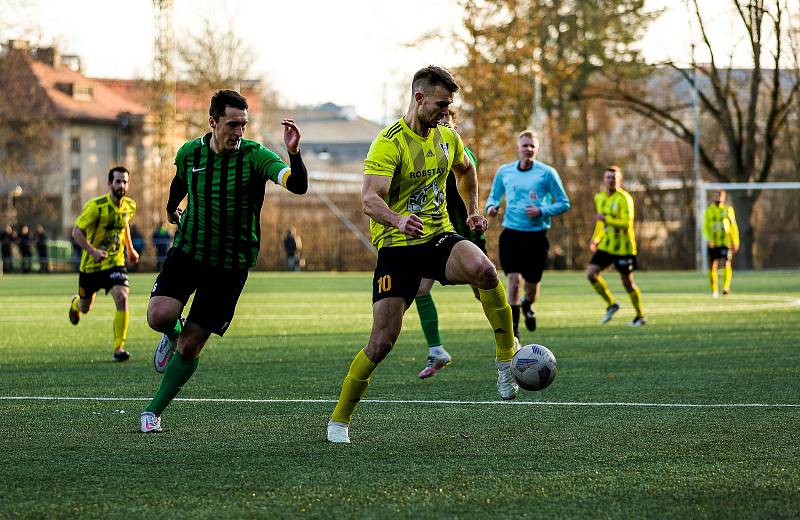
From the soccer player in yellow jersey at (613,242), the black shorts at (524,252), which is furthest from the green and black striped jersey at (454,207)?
the soccer player in yellow jersey at (613,242)

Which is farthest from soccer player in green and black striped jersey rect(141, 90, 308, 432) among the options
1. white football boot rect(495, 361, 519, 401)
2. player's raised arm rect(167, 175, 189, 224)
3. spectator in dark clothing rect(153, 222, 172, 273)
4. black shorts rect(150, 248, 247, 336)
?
spectator in dark clothing rect(153, 222, 172, 273)

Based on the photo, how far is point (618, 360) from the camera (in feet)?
38.9

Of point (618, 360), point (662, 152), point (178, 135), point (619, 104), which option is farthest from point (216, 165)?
point (178, 135)

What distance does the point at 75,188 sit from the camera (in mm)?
79062

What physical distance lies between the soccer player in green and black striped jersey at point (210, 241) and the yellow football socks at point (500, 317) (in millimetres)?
1378

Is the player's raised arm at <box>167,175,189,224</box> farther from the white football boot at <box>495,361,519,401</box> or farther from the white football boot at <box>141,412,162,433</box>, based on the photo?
the white football boot at <box>495,361,519,401</box>

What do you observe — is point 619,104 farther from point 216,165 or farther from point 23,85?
point 216,165

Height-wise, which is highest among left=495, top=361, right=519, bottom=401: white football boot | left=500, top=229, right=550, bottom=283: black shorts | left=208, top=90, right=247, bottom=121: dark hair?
left=208, top=90, right=247, bottom=121: dark hair

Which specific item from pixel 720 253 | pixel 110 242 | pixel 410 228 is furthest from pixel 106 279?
pixel 720 253

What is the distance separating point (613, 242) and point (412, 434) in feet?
34.9

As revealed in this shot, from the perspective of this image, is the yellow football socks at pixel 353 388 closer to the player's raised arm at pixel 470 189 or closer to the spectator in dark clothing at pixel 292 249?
the player's raised arm at pixel 470 189

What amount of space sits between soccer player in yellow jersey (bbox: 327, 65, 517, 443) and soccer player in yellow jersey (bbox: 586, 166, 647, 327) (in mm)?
9771

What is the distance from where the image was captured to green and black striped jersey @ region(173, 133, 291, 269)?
24.3 feet

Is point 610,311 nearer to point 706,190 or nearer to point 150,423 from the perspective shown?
point 150,423
